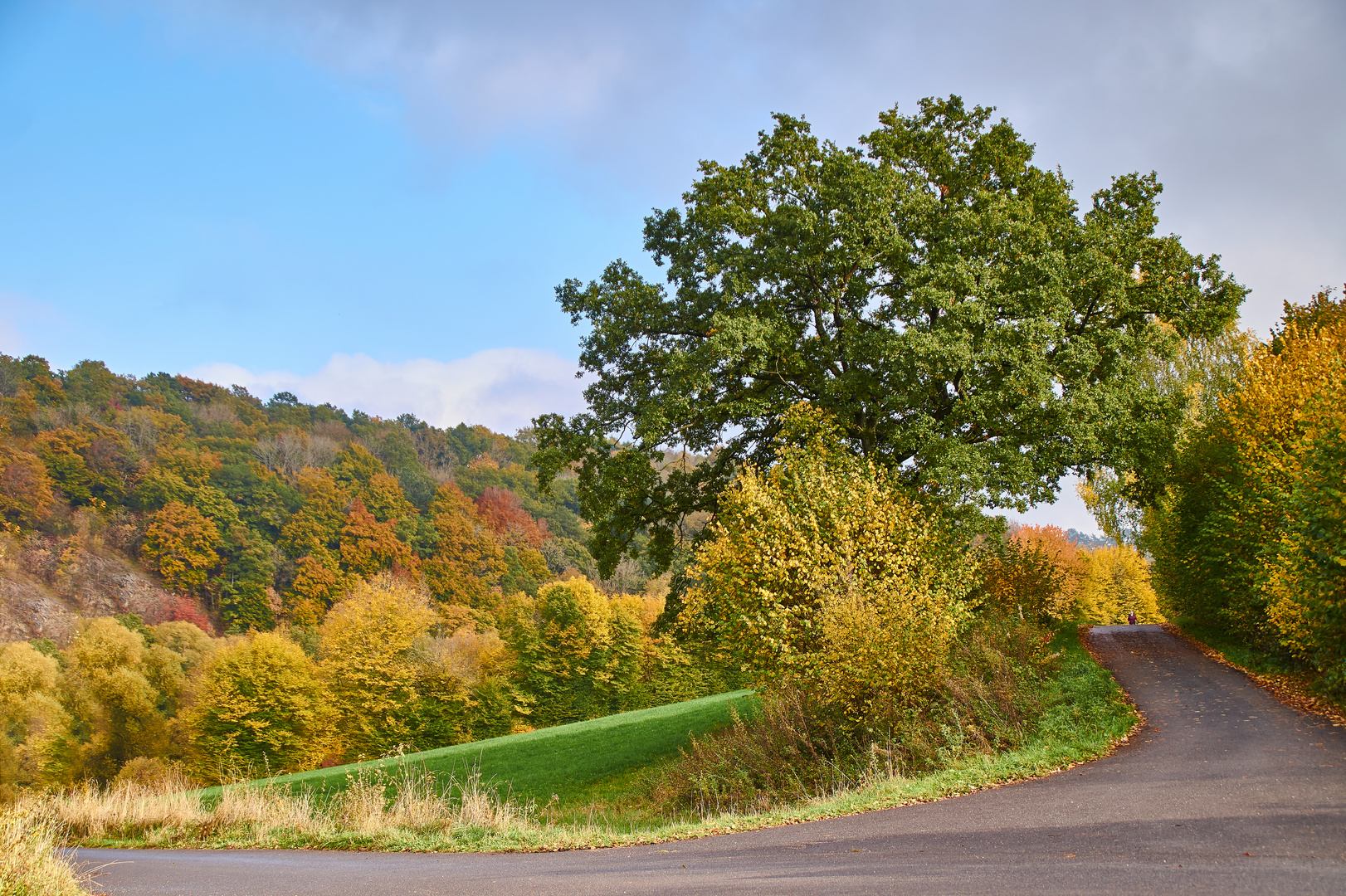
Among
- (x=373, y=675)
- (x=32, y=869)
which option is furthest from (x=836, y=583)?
(x=373, y=675)

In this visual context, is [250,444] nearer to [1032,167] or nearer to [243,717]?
[243,717]

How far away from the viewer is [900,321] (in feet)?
64.0

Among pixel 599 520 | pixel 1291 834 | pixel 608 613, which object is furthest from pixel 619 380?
pixel 608 613

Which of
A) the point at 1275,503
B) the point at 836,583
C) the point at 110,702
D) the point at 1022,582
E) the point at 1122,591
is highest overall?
the point at 1275,503

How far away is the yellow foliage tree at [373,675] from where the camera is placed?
158 feet

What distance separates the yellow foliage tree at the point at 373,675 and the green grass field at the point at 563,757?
65.6ft

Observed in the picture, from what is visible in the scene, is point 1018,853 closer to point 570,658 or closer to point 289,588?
point 570,658

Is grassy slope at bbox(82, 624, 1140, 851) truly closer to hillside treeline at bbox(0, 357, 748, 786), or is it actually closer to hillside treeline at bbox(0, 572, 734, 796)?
hillside treeline at bbox(0, 357, 748, 786)

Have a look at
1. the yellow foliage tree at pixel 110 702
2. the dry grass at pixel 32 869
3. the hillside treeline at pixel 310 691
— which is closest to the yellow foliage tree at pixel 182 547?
the hillside treeline at pixel 310 691

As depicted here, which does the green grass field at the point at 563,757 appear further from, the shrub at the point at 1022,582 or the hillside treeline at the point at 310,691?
the hillside treeline at the point at 310,691

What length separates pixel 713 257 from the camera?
2030cm

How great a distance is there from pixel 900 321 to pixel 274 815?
54.8ft

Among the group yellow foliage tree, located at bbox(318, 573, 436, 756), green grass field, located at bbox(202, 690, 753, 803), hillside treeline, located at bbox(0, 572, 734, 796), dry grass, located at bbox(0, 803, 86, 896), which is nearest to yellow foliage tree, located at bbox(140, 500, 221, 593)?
hillside treeline, located at bbox(0, 572, 734, 796)

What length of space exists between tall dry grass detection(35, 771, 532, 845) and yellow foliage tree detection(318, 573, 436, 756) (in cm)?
3202
